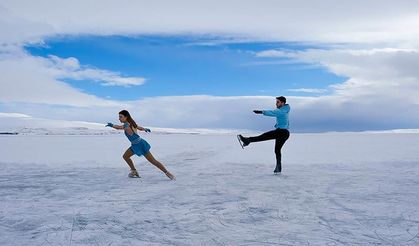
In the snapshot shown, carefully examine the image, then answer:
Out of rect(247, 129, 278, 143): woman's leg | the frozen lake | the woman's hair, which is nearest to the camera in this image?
the frozen lake

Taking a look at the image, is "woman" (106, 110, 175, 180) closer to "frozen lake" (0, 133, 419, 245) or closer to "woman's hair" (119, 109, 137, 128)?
"woman's hair" (119, 109, 137, 128)

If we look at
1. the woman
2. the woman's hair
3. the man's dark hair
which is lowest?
the woman

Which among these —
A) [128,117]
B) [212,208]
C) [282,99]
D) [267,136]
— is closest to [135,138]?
[128,117]

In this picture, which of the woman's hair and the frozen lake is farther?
the woman's hair

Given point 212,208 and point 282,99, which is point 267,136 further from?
point 212,208

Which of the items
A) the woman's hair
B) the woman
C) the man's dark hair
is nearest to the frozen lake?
the woman

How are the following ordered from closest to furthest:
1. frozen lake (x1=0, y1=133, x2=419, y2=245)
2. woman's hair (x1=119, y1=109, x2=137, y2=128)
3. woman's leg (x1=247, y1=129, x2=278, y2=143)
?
1. frozen lake (x1=0, y1=133, x2=419, y2=245)
2. woman's hair (x1=119, y1=109, x2=137, y2=128)
3. woman's leg (x1=247, y1=129, x2=278, y2=143)

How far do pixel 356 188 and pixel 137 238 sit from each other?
4.89 meters

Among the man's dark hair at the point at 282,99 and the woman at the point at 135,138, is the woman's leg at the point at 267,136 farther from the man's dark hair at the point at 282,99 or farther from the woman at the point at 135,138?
the woman at the point at 135,138

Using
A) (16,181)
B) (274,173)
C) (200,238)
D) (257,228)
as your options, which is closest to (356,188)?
(274,173)

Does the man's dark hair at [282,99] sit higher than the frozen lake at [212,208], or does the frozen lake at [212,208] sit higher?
the man's dark hair at [282,99]

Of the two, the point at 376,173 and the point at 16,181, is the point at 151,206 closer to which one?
the point at 16,181

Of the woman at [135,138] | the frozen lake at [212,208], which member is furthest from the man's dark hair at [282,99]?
the woman at [135,138]

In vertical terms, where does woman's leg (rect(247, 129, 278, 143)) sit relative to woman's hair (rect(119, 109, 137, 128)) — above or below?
below
